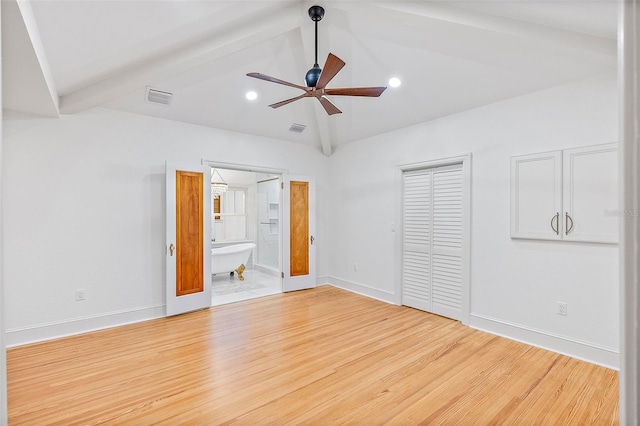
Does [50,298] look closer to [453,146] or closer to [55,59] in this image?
[55,59]

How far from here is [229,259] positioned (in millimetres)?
6094

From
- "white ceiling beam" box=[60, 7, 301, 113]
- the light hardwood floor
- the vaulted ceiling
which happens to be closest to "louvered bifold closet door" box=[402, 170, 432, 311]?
the light hardwood floor

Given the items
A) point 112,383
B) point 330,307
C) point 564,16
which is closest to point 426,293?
A: point 330,307

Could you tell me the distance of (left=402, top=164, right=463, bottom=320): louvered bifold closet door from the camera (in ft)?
13.4

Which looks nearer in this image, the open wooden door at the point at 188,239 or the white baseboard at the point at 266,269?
the open wooden door at the point at 188,239

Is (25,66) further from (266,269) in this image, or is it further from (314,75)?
(266,269)

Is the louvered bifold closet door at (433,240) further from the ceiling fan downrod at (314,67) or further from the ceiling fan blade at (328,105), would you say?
the ceiling fan downrod at (314,67)

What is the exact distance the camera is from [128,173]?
3.99 m

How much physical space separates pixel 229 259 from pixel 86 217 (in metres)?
2.73

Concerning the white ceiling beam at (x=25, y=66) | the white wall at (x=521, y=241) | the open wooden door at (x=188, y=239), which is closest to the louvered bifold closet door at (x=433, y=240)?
the white wall at (x=521, y=241)

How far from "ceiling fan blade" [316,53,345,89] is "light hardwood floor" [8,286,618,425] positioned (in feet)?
8.49

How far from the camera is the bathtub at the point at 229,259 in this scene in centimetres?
586

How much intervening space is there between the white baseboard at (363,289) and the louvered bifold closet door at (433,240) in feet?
0.86

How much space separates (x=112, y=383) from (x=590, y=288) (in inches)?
174
